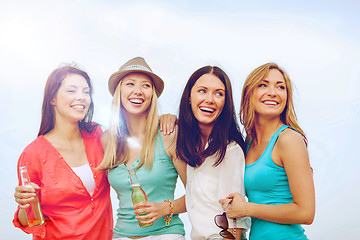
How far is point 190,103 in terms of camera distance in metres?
2.89

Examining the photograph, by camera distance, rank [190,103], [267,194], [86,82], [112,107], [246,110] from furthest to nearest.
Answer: [86,82] < [112,107] < [190,103] < [246,110] < [267,194]

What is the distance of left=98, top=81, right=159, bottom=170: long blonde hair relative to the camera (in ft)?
9.65

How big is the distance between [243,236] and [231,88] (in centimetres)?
114

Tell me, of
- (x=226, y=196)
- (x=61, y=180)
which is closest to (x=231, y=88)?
(x=226, y=196)

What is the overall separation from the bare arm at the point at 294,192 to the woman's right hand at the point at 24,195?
5.32 ft

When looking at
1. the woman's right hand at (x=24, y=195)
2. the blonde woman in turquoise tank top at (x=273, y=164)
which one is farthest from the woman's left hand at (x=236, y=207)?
the woman's right hand at (x=24, y=195)

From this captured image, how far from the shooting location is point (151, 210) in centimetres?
266

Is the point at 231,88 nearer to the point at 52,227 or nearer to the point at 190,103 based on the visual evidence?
the point at 190,103

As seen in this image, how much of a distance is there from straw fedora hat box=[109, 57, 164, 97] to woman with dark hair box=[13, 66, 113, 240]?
0.94ft

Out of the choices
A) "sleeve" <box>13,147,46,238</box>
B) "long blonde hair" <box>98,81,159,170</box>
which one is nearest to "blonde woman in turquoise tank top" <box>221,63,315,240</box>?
"long blonde hair" <box>98,81,159,170</box>

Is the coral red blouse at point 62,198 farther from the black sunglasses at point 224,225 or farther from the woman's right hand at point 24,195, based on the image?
the black sunglasses at point 224,225

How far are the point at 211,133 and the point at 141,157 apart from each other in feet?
2.07

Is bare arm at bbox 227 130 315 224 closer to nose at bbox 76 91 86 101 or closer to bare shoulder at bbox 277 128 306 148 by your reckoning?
bare shoulder at bbox 277 128 306 148

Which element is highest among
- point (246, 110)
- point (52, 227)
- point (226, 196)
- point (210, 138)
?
point (246, 110)
